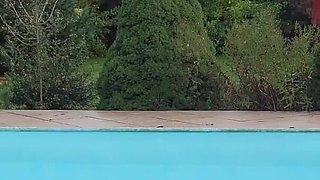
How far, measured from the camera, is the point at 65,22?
1067cm

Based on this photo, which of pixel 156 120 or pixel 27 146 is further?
pixel 156 120

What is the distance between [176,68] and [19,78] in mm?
1921

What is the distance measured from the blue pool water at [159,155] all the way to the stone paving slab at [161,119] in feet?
0.78

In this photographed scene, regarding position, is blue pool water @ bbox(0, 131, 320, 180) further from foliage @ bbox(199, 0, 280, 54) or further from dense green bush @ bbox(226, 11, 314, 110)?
foliage @ bbox(199, 0, 280, 54)

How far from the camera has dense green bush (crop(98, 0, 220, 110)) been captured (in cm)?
752

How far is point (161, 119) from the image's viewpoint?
6953mm

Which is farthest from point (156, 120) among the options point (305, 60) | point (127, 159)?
point (305, 60)

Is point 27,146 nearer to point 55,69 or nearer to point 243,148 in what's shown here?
point 243,148

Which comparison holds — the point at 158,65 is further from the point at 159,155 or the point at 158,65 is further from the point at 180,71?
the point at 159,155

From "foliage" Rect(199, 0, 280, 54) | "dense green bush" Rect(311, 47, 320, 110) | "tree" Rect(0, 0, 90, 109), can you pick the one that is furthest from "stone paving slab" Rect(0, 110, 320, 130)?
"foliage" Rect(199, 0, 280, 54)

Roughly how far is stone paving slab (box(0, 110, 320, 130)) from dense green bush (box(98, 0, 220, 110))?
0.24 m

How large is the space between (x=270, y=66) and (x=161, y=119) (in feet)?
4.55

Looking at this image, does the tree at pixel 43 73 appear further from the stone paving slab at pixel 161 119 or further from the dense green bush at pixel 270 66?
the dense green bush at pixel 270 66

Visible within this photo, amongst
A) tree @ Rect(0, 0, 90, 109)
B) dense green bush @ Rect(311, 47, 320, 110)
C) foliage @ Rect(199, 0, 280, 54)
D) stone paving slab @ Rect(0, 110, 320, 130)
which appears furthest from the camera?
foliage @ Rect(199, 0, 280, 54)
